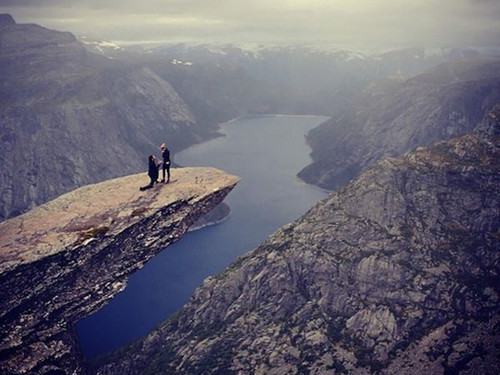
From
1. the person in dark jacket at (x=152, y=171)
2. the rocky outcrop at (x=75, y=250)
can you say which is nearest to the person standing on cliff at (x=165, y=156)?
the person in dark jacket at (x=152, y=171)

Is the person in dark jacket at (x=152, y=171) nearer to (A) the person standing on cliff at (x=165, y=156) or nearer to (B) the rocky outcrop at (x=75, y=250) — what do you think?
(B) the rocky outcrop at (x=75, y=250)

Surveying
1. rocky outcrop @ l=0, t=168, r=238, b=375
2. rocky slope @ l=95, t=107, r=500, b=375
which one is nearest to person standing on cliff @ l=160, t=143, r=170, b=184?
rocky outcrop @ l=0, t=168, r=238, b=375

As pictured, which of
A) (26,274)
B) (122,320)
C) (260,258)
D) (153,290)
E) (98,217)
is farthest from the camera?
(153,290)

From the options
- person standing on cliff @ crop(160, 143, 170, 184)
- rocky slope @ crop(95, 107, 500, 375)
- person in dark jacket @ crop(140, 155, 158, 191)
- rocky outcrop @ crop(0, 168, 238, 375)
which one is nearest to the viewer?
rocky outcrop @ crop(0, 168, 238, 375)

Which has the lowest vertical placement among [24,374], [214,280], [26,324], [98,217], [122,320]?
[122,320]

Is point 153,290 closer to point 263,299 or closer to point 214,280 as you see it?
point 214,280

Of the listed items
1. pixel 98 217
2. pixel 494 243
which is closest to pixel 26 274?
pixel 98 217

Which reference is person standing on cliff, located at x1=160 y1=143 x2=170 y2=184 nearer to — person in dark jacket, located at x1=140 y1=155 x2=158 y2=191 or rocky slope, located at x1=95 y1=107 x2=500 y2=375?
person in dark jacket, located at x1=140 y1=155 x2=158 y2=191
